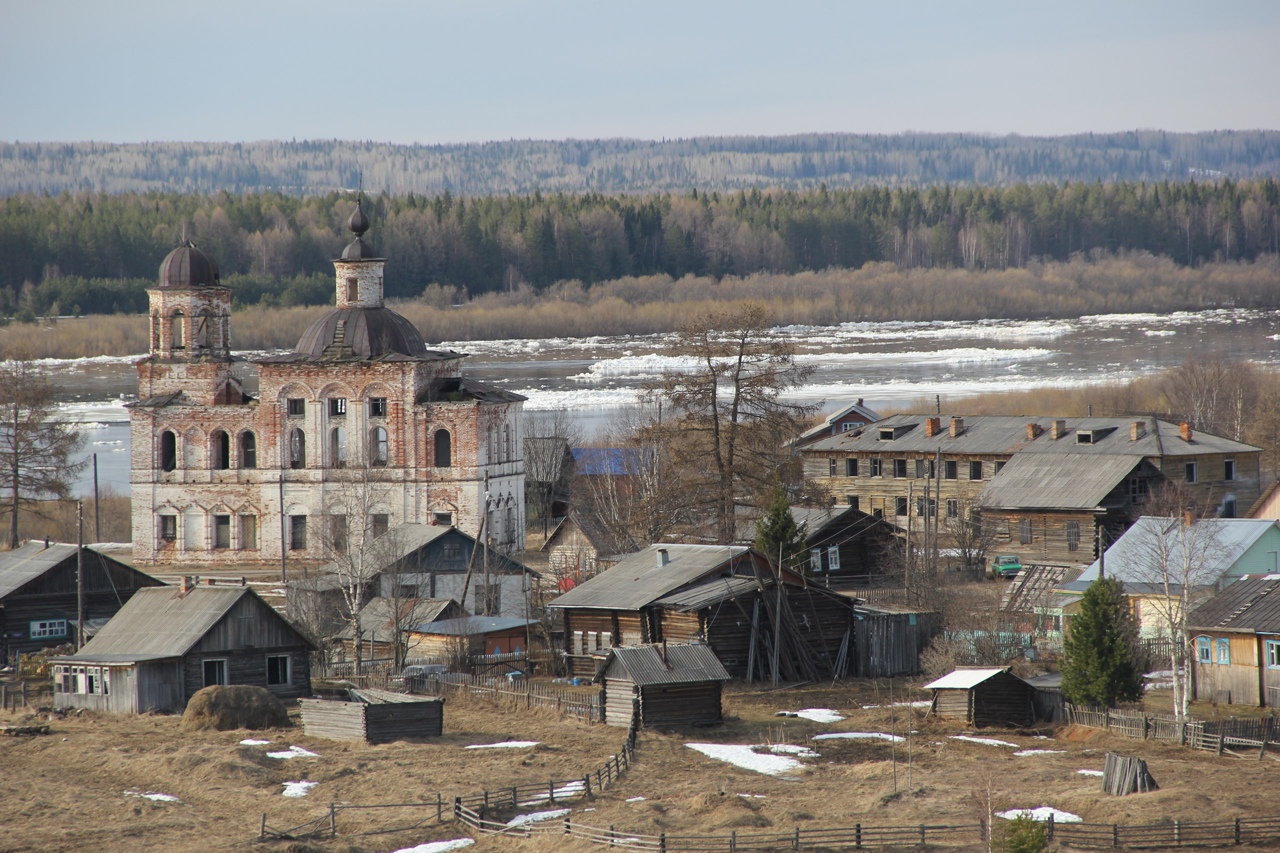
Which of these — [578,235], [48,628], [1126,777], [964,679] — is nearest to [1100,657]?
[964,679]

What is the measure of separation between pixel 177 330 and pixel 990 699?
3007 cm

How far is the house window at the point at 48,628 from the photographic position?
3656 cm

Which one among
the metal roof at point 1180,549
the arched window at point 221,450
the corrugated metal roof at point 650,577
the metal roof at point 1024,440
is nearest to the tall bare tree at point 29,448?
the arched window at point 221,450

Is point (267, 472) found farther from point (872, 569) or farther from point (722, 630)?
point (722, 630)

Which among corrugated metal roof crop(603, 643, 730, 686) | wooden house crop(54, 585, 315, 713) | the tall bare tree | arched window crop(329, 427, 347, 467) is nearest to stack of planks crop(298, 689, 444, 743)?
corrugated metal roof crop(603, 643, 730, 686)

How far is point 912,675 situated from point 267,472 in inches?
870

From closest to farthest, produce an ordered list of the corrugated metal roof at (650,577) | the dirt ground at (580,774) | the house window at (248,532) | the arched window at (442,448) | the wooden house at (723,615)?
the dirt ground at (580,774) → the wooden house at (723,615) → the corrugated metal roof at (650,577) → the arched window at (442,448) → the house window at (248,532)

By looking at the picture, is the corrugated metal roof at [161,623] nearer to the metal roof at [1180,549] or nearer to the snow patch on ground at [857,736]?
the snow patch on ground at [857,736]

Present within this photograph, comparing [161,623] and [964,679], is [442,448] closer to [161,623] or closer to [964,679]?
[161,623]

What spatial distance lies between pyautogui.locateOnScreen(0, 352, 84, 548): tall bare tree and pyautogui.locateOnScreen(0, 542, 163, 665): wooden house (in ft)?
51.2

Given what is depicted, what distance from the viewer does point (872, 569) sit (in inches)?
1764

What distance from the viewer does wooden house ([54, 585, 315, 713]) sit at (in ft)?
102

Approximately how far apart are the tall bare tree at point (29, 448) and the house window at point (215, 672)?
2187 centimetres

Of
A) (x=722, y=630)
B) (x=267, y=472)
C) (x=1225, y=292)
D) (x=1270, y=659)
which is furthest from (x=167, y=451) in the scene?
(x=1225, y=292)
